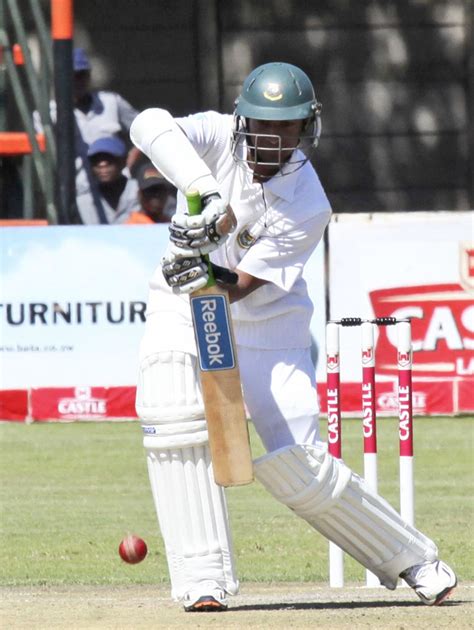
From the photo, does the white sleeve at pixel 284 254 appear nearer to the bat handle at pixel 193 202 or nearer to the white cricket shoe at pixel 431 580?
the bat handle at pixel 193 202

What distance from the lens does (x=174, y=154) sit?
5.70 meters

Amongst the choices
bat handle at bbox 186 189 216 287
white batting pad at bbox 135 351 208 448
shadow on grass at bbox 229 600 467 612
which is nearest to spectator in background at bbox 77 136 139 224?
shadow on grass at bbox 229 600 467 612

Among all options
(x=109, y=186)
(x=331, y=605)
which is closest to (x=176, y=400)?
(x=331, y=605)

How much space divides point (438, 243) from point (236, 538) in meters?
5.10

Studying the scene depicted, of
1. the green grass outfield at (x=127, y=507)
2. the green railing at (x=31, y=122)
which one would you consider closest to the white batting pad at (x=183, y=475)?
the green grass outfield at (x=127, y=507)

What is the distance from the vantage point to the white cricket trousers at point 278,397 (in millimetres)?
5938

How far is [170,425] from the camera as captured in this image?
5859mm

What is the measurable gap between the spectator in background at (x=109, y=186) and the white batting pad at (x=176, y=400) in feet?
32.0

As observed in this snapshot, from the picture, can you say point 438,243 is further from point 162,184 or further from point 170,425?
point 170,425

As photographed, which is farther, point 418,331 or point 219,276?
point 418,331

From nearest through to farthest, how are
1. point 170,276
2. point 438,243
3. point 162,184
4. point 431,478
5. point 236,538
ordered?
point 170,276 → point 236,538 → point 431,478 → point 438,243 → point 162,184

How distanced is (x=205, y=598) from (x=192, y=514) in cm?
28

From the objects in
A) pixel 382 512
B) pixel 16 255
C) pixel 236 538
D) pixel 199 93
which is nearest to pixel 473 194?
pixel 199 93

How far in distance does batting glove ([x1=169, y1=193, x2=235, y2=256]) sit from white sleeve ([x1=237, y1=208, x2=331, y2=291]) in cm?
25
